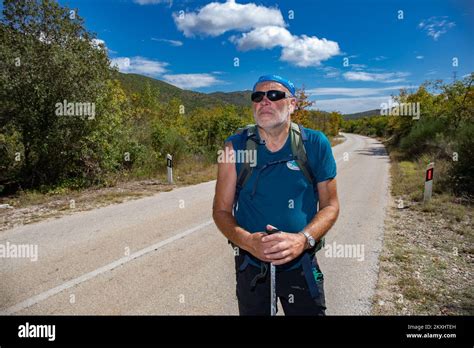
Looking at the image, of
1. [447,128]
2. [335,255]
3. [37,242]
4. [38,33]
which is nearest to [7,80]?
[38,33]

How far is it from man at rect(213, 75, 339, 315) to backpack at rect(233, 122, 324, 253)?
15 mm

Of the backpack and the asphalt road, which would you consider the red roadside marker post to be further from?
the backpack

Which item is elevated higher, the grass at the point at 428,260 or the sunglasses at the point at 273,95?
the sunglasses at the point at 273,95

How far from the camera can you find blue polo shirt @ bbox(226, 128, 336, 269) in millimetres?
1975

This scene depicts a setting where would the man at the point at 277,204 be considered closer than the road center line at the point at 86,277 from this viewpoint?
Yes

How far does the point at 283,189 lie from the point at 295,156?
222 millimetres

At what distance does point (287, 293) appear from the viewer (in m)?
2.04

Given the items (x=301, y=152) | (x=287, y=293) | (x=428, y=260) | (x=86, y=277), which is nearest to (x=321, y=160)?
(x=301, y=152)

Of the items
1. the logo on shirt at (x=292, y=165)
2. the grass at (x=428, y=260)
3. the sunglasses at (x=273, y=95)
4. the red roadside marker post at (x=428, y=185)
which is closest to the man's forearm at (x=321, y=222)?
the logo on shirt at (x=292, y=165)

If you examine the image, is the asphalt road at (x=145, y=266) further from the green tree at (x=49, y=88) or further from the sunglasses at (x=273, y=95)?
the green tree at (x=49, y=88)

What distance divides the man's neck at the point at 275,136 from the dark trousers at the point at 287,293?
796 mm

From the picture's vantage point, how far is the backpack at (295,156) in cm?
199
